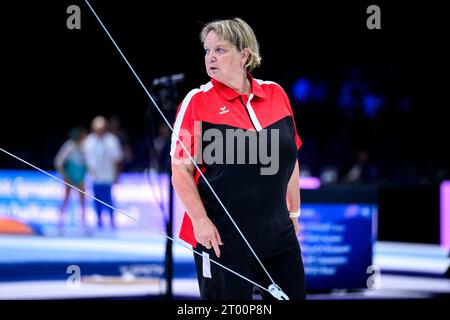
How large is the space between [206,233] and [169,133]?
6.85 ft

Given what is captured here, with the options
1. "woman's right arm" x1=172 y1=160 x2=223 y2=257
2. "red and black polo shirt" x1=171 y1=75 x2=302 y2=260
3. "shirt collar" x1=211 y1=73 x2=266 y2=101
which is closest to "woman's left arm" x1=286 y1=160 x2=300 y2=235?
"red and black polo shirt" x1=171 y1=75 x2=302 y2=260

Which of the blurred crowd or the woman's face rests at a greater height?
the blurred crowd

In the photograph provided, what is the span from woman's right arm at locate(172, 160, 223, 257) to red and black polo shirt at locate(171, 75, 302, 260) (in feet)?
0.13

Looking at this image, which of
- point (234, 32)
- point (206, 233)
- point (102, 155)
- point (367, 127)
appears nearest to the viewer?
point (206, 233)

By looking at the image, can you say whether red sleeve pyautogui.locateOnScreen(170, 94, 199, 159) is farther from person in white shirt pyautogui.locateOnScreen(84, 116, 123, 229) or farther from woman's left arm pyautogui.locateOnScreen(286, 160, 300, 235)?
person in white shirt pyautogui.locateOnScreen(84, 116, 123, 229)

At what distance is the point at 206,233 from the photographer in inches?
110

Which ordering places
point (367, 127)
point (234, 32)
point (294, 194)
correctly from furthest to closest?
point (367, 127), point (294, 194), point (234, 32)

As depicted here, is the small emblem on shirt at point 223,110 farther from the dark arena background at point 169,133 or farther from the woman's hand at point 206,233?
the dark arena background at point 169,133

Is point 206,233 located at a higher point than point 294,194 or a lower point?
lower

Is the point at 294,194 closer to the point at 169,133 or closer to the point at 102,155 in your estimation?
the point at 169,133

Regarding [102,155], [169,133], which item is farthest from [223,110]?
[102,155]

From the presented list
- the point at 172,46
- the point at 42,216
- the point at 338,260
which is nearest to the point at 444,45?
the point at 338,260

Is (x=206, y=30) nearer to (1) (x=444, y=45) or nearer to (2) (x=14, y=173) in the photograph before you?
(1) (x=444, y=45)

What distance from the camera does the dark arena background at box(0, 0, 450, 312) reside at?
5473 millimetres
